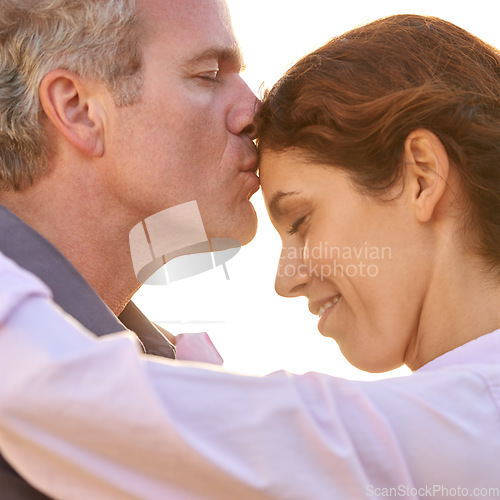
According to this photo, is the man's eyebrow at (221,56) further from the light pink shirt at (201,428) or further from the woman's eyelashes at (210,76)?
the light pink shirt at (201,428)

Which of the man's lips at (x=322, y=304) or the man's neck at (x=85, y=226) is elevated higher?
the man's neck at (x=85, y=226)

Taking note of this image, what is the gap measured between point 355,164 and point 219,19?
0.69m

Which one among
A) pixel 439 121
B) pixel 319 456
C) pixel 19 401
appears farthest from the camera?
pixel 439 121

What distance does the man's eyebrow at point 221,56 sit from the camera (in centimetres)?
197

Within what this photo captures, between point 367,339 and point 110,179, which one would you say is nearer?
point 367,339

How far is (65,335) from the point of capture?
3.10 ft

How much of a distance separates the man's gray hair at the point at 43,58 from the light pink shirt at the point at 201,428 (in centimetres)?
101

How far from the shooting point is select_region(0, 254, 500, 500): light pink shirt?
0.92m

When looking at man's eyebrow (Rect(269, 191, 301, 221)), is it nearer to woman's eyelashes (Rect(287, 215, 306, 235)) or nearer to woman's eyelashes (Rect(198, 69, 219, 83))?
woman's eyelashes (Rect(287, 215, 306, 235))

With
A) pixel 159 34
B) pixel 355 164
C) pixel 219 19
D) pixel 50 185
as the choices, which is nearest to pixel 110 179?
pixel 50 185

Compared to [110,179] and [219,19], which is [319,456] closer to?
[110,179]

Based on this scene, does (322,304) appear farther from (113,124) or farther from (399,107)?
(113,124)

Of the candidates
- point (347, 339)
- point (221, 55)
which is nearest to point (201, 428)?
point (347, 339)

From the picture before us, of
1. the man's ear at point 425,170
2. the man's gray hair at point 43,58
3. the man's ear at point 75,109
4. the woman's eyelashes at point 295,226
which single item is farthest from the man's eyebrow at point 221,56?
the man's ear at point 425,170
